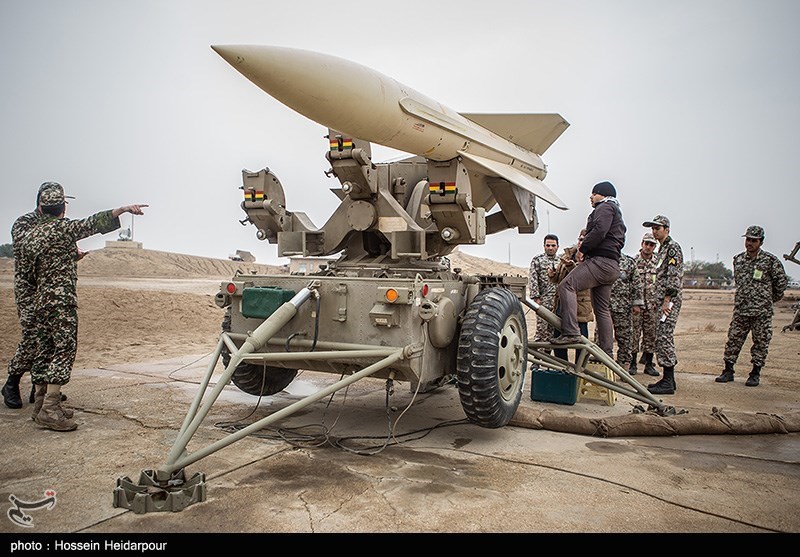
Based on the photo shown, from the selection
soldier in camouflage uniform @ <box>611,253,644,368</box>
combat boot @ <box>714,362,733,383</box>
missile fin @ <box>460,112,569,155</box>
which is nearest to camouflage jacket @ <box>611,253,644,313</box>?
soldier in camouflage uniform @ <box>611,253,644,368</box>

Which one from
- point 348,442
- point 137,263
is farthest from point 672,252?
point 137,263

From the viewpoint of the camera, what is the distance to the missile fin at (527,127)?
6598 millimetres

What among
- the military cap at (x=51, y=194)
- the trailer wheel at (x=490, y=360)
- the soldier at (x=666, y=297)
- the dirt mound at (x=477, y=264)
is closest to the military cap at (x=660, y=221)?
the soldier at (x=666, y=297)

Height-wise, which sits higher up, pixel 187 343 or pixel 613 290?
pixel 613 290

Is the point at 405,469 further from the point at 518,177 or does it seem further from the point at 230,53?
the point at 518,177

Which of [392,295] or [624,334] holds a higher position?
[392,295]

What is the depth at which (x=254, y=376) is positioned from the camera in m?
5.06

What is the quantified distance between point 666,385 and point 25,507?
5.55 meters

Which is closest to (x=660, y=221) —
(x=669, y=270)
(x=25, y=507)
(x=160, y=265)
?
(x=669, y=270)

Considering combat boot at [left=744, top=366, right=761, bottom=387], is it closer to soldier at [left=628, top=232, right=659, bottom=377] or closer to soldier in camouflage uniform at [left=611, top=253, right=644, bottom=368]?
soldier at [left=628, top=232, right=659, bottom=377]

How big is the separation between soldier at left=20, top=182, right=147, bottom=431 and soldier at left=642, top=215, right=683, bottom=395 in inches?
202

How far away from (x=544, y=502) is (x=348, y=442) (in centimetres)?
160

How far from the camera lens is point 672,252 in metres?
6.84
